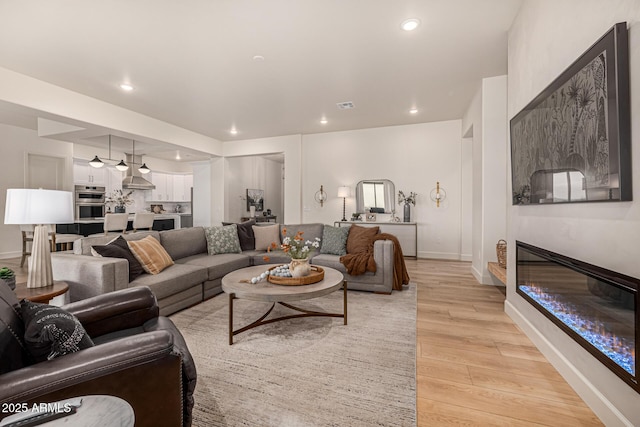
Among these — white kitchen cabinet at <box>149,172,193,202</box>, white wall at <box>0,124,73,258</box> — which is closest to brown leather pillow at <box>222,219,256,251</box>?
white wall at <box>0,124,73,258</box>

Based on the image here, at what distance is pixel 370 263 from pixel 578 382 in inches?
83.2

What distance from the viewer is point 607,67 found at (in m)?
1.39

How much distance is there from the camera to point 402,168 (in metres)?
6.11

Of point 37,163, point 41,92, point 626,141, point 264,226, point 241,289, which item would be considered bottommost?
point 241,289

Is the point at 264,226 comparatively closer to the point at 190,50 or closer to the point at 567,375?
the point at 190,50

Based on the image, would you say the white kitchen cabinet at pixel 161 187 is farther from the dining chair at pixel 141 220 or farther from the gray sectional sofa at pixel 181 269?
the gray sectional sofa at pixel 181 269

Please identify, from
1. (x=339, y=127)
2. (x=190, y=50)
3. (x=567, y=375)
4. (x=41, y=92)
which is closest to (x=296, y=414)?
(x=567, y=375)

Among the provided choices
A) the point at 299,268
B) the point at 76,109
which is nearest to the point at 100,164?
the point at 76,109

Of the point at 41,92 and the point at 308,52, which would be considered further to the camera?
the point at 41,92

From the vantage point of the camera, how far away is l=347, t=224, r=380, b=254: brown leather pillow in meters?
3.90

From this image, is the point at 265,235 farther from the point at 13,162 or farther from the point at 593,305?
the point at 13,162

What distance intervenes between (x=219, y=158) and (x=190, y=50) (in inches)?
177

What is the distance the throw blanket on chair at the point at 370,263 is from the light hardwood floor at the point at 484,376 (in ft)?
2.02

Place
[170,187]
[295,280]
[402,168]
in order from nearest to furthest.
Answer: [295,280]
[402,168]
[170,187]
